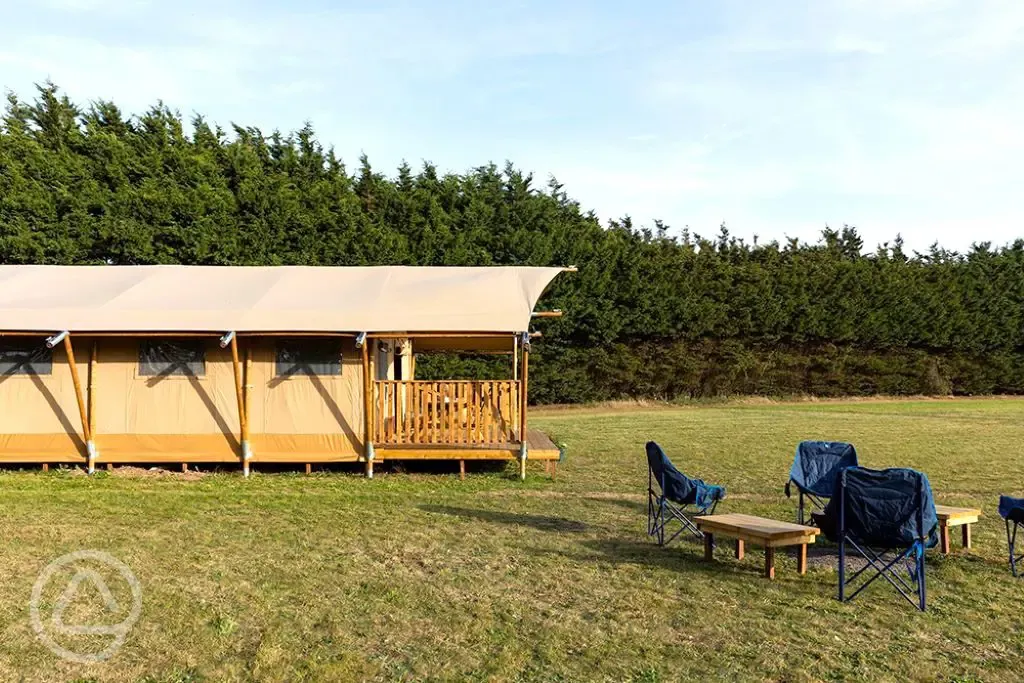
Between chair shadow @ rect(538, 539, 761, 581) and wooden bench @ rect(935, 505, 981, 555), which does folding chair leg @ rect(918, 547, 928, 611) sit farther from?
wooden bench @ rect(935, 505, 981, 555)

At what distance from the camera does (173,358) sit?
10.9m

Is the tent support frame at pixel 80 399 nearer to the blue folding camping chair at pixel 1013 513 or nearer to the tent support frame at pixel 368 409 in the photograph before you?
the tent support frame at pixel 368 409

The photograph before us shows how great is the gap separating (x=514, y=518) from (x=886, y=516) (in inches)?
145

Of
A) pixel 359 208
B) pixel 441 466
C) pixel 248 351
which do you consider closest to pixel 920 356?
pixel 359 208

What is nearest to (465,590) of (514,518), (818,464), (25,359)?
(514,518)

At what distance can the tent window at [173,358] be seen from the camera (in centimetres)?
1087

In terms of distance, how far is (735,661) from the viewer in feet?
13.3

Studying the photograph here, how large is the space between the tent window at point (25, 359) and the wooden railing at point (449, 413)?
459 centimetres

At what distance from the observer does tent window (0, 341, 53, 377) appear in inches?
426

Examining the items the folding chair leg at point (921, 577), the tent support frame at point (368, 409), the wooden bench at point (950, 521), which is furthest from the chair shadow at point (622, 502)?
the folding chair leg at point (921, 577)

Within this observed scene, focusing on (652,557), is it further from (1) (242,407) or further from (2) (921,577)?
(1) (242,407)

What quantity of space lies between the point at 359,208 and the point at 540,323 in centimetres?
618

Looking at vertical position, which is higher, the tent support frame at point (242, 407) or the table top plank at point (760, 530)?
the tent support frame at point (242, 407)

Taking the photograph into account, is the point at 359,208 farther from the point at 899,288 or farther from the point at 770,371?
the point at 899,288
